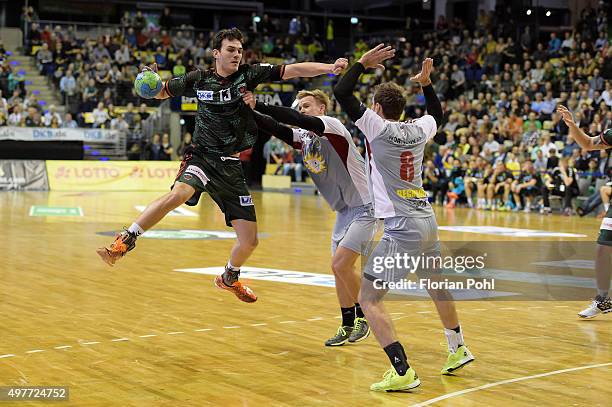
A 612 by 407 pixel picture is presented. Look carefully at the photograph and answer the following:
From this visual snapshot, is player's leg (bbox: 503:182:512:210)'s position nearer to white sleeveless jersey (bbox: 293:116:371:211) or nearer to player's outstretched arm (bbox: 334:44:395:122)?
white sleeveless jersey (bbox: 293:116:371:211)

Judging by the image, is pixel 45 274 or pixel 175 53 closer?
pixel 45 274

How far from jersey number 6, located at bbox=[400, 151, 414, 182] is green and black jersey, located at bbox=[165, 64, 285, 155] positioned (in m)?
1.91

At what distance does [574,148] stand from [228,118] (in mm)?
18616

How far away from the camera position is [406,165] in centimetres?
677

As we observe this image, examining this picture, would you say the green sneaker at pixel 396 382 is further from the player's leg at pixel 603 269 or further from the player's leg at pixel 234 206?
the player's leg at pixel 603 269

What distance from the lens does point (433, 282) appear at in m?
6.93

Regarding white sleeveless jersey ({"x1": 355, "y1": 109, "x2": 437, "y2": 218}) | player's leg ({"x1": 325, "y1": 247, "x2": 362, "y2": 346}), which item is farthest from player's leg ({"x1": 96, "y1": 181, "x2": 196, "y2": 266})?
white sleeveless jersey ({"x1": 355, "y1": 109, "x2": 437, "y2": 218})

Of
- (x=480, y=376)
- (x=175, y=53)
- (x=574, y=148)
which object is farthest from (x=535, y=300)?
(x=175, y=53)

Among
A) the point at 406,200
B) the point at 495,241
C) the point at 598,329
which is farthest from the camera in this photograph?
the point at 495,241

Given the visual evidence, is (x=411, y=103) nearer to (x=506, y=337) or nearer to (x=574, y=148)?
(x=574, y=148)

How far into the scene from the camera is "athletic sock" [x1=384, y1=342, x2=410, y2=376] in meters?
6.38

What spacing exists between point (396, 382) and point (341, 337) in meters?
1.77

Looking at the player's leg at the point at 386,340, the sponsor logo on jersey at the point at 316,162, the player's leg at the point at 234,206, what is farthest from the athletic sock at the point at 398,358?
the player's leg at the point at 234,206

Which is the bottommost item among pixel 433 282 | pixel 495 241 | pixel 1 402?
pixel 495 241
